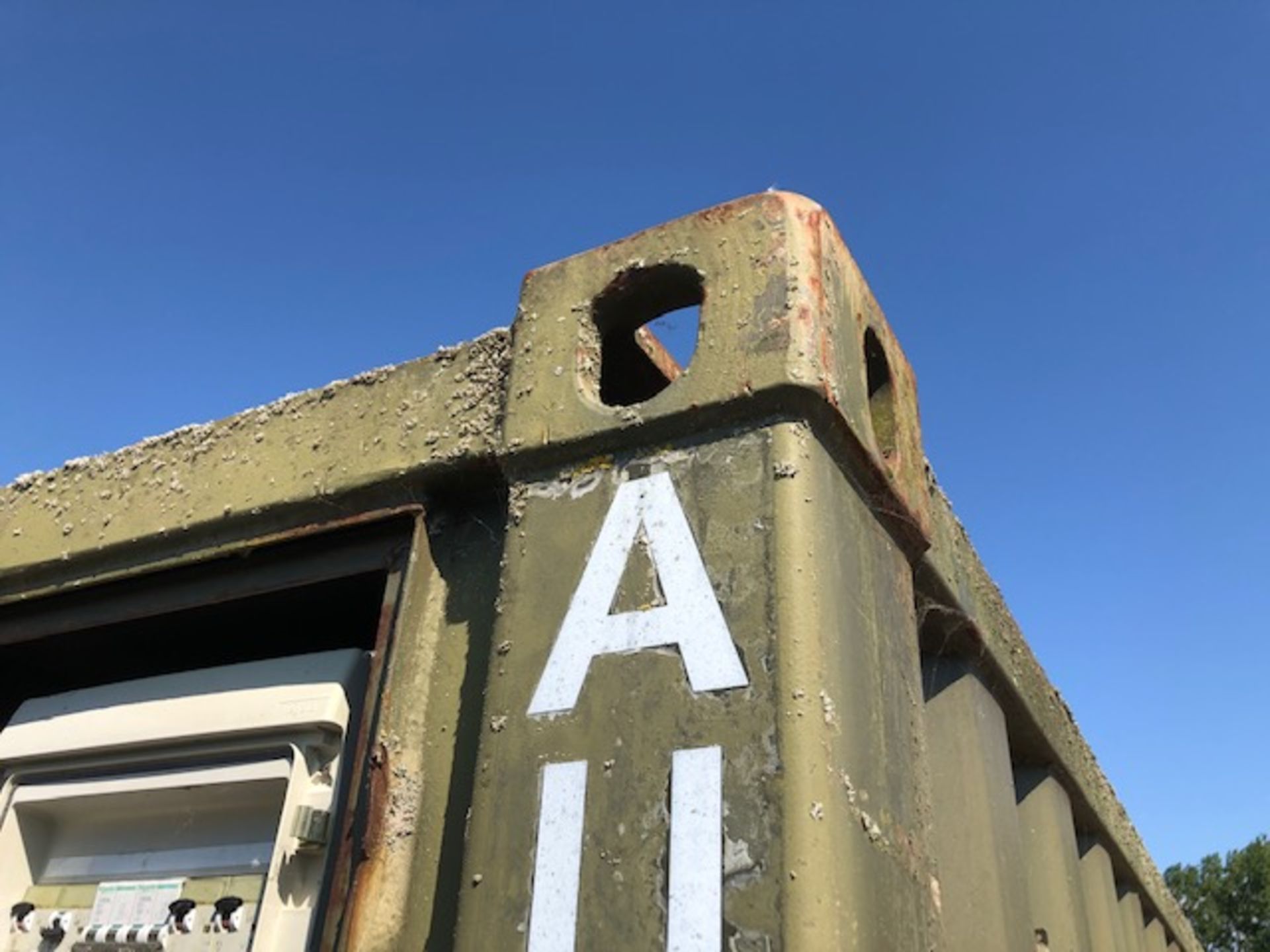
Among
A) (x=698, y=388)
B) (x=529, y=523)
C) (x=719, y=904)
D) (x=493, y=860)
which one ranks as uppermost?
(x=698, y=388)

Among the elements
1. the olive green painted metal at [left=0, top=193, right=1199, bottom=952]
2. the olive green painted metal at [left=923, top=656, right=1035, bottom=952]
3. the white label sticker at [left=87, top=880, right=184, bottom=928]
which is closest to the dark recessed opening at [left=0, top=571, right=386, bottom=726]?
the olive green painted metal at [left=0, top=193, right=1199, bottom=952]

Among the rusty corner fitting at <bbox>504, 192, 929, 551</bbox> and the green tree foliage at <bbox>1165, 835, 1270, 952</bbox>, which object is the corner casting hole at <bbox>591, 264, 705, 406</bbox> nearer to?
the rusty corner fitting at <bbox>504, 192, 929, 551</bbox>

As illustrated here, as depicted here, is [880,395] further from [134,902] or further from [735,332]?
[134,902]

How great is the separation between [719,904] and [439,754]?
2.59 ft

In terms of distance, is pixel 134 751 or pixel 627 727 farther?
pixel 134 751

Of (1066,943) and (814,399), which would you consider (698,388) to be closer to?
(814,399)

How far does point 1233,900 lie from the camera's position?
2248 centimetres

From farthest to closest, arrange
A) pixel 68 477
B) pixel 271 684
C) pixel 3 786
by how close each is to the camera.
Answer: pixel 68 477, pixel 3 786, pixel 271 684

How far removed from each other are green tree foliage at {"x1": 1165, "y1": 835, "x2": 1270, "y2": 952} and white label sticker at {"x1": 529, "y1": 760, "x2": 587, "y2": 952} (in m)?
25.2

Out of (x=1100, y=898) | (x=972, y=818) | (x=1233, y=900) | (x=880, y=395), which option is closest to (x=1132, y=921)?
(x=1100, y=898)

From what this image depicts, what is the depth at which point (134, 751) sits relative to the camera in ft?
8.93

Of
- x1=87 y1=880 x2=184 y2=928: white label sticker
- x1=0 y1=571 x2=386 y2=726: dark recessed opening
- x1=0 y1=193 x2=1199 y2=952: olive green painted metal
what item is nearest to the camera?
x1=0 y1=193 x2=1199 y2=952: olive green painted metal

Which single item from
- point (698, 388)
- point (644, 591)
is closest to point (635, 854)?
point (644, 591)

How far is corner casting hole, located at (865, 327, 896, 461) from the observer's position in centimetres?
259
